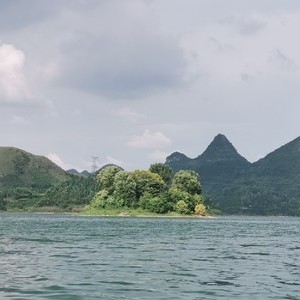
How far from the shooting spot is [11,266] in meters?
36.7

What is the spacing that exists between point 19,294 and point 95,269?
416 inches

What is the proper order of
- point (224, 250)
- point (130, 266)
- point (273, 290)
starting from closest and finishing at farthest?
point (273, 290)
point (130, 266)
point (224, 250)

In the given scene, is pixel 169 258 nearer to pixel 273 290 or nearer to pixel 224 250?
pixel 224 250

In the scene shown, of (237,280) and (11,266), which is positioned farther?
(11,266)

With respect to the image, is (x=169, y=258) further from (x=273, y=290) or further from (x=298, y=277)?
(x=273, y=290)

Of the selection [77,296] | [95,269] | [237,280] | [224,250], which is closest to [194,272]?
[237,280]

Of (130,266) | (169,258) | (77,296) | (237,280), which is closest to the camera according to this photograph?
(77,296)

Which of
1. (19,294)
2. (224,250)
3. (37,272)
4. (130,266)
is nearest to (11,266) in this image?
(37,272)

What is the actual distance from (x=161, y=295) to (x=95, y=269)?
413 inches

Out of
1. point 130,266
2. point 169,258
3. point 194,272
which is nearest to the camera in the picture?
point 194,272

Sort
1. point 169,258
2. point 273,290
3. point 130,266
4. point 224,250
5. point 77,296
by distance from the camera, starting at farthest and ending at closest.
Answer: point 224,250 < point 169,258 < point 130,266 < point 273,290 < point 77,296

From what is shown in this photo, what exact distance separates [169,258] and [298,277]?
13410mm

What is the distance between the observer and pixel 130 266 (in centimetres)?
3844

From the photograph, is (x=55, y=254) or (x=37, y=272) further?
(x=55, y=254)
